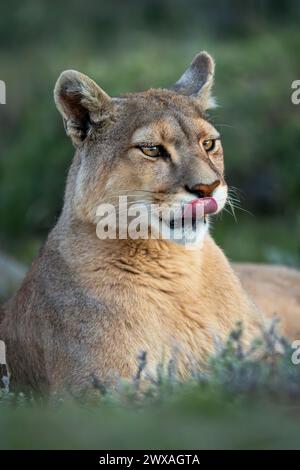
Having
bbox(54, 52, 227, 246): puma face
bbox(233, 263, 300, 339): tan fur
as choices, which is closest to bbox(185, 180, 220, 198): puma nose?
bbox(54, 52, 227, 246): puma face

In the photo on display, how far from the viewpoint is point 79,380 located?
22.6 ft

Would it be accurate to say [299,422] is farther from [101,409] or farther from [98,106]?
[98,106]

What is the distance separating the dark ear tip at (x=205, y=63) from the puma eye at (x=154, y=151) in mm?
1239

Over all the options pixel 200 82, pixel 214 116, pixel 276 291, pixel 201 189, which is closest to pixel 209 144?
pixel 201 189

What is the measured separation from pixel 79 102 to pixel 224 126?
9.09 metres

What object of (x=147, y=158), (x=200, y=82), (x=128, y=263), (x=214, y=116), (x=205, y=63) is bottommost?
(x=128, y=263)

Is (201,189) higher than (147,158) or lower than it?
lower

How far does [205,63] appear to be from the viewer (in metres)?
8.17

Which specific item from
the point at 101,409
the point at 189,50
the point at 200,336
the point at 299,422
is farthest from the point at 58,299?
the point at 189,50

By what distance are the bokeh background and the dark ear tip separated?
4.06 metres

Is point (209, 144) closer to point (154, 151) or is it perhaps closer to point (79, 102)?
point (154, 151)

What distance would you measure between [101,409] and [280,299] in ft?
13.7

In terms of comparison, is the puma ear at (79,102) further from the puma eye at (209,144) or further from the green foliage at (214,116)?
the green foliage at (214,116)

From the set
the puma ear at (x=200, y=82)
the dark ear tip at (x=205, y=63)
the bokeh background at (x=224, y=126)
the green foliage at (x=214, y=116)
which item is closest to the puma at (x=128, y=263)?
the puma ear at (x=200, y=82)
